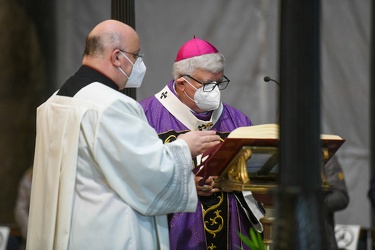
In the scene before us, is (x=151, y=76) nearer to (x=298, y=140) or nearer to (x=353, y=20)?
(x=353, y=20)

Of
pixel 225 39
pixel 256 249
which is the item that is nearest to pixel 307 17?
pixel 256 249

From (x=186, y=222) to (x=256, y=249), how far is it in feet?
3.98

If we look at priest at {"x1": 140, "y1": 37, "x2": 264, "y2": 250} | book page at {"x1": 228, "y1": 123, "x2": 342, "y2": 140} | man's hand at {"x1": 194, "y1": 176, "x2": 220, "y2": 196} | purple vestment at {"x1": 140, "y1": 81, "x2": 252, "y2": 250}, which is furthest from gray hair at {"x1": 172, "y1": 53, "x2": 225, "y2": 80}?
book page at {"x1": 228, "y1": 123, "x2": 342, "y2": 140}

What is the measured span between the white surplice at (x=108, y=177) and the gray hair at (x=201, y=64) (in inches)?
45.1

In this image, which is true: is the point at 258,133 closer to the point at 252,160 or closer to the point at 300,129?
the point at 252,160

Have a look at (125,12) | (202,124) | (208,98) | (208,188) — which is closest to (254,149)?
(208,188)

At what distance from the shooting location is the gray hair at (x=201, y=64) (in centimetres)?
626

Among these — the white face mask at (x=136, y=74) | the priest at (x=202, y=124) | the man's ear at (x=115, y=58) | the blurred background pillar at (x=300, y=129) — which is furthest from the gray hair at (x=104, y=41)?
the blurred background pillar at (x=300, y=129)

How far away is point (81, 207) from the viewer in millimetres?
5098

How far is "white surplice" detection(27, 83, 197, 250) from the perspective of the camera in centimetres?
497

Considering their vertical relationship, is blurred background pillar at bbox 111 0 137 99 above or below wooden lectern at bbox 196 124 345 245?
above

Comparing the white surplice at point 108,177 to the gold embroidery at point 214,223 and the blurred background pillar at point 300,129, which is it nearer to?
the gold embroidery at point 214,223

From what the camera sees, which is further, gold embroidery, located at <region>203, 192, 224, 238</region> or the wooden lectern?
gold embroidery, located at <region>203, 192, 224, 238</region>

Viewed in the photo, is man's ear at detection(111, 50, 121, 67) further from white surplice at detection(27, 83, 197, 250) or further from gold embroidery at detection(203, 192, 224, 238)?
gold embroidery at detection(203, 192, 224, 238)
